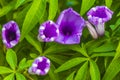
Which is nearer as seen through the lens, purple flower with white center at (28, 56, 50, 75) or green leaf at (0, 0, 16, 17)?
purple flower with white center at (28, 56, 50, 75)

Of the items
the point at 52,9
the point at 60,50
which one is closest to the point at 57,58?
the point at 60,50

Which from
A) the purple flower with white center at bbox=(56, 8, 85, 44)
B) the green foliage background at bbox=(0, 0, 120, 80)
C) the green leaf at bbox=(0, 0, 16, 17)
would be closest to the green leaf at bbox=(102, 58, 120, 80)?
the green foliage background at bbox=(0, 0, 120, 80)

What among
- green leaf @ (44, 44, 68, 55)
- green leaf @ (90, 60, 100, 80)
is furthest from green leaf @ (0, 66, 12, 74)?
green leaf @ (90, 60, 100, 80)

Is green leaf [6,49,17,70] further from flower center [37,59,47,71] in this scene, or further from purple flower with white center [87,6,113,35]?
purple flower with white center [87,6,113,35]

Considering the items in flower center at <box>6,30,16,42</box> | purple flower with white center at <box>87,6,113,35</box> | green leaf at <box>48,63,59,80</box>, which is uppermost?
purple flower with white center at <box>87,6,113,35</box>

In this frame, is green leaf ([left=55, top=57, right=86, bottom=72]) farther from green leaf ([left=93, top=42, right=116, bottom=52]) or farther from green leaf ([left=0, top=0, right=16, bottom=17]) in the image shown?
green leaf ([left=0, top=0, right=16, bottom=17])

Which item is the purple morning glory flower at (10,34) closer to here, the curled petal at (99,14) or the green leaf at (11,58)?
the green leaf at (11,58)

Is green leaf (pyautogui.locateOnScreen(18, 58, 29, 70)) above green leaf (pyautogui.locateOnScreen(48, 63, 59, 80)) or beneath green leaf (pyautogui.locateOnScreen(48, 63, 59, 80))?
above
